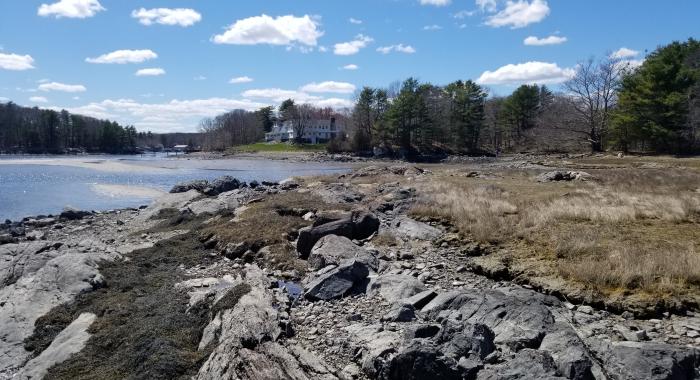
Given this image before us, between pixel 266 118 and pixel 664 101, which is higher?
pixel 266 118

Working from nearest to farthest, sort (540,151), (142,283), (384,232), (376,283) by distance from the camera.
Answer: (376,283), (142,283), (384,232), (540,151)

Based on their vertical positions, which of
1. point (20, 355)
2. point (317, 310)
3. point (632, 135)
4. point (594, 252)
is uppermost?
point (632, 135)

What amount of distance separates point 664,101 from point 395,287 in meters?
57.8

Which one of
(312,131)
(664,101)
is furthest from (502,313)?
(312,131)

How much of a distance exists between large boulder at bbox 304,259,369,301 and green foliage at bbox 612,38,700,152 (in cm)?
5671

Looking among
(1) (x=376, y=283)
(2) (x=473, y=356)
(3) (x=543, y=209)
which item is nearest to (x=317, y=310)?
(1) (x=376, y=283)

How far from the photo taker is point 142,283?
13.8 metres

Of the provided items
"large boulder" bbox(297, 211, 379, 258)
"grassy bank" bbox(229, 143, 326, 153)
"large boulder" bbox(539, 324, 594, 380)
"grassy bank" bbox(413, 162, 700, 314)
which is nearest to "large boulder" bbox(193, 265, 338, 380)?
"large boulder" bbox(539, 324, 594, 380)

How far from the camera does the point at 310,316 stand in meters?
10.6

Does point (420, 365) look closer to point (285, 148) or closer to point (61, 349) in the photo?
point (61, 349)

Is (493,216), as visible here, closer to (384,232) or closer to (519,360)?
(384,232)

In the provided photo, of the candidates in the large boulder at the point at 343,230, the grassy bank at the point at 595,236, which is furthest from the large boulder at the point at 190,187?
the large boulder at the point at 343,230

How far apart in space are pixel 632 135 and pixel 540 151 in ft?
78.5

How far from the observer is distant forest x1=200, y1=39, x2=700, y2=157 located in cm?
5676
